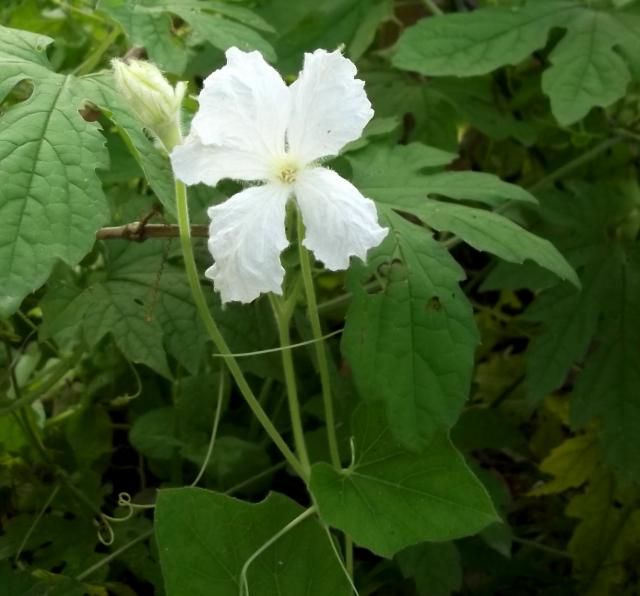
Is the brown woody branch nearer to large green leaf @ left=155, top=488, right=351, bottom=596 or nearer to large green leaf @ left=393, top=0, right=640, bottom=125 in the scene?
large green leaf @ left=155, top=488, right=351, bottom=596

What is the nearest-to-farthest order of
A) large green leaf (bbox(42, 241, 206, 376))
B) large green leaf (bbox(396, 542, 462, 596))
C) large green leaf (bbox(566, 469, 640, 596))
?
1. large green leaf (bbox(42, 241, 206, 376))
2. large green leaf (bbox(396, 542, 462, 596))
3. large green leaf (bbox(566, 469, 640, 596))

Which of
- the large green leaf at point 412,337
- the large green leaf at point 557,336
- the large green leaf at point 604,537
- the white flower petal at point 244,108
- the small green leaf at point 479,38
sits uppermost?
the white flower petal at point 244,108

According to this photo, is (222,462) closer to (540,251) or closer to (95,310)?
(95,310)

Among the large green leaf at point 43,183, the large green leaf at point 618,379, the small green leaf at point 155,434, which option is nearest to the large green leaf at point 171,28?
the large green leaf at point 43,183

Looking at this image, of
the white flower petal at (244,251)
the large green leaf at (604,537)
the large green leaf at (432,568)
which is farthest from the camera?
the large green leaf at (604,537)

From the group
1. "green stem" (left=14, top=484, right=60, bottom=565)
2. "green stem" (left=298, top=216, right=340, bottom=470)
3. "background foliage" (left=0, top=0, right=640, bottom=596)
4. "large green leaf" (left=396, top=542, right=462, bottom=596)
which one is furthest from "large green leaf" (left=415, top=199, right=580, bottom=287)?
"green stem" (left=14, top=484, right=60, bottom=565)

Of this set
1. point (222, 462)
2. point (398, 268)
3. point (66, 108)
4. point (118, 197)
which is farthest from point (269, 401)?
point (66, 108)

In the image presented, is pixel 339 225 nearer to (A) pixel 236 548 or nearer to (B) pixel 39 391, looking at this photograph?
(A) pixel 236 548

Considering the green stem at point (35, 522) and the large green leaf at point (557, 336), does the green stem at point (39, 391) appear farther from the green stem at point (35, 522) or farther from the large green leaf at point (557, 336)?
the large green leaf at point (557, 336)
